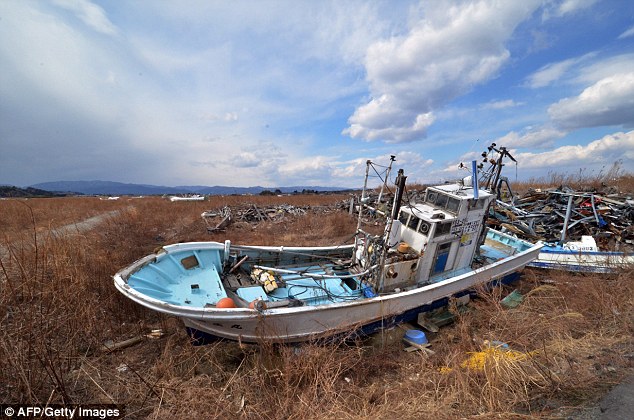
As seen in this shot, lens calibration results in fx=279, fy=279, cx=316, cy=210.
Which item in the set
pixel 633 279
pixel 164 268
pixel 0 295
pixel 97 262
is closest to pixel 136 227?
pixel 97 262

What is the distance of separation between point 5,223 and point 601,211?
2402cm

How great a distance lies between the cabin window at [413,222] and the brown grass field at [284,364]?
82.3 inches

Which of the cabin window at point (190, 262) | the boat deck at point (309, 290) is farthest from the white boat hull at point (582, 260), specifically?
the cabin window at point (190, 262)

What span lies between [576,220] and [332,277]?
38.2 feet

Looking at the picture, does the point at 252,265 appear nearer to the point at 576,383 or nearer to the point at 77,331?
the point at 77,331

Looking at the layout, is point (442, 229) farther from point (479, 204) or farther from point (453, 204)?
point (479, 204)

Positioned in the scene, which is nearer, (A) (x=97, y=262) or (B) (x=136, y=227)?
→ (A) (x=97, y=262)

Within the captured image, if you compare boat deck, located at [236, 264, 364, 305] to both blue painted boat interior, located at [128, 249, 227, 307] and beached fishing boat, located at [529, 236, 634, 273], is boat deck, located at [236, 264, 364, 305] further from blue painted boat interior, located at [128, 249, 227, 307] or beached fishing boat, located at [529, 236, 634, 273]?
beached fishing boat, located at [529, 236, 634, 273]

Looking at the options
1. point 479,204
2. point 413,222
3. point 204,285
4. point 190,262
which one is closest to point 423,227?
point 413,222

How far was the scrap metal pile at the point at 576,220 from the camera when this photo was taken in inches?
398

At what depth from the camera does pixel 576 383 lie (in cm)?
293

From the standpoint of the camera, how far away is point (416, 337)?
5230 millimetres

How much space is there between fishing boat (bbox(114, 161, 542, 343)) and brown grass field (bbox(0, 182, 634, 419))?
0.52m

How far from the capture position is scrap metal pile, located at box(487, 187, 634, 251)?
10109mm
